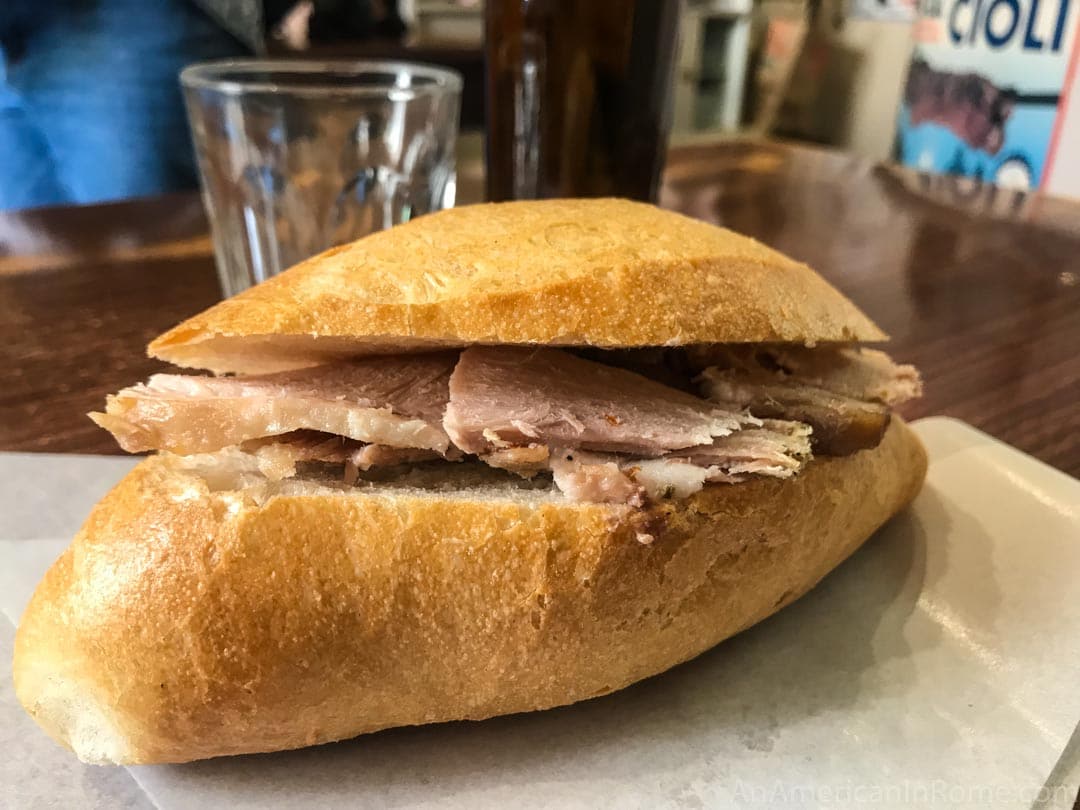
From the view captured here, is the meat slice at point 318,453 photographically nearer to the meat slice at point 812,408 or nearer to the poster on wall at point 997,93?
the meat slice at point 812,408

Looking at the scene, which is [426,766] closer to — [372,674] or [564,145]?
[372,674]

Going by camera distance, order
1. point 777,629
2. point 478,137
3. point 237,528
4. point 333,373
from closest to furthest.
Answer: point 237,528, point 333,373, point 777,629, point 478,137

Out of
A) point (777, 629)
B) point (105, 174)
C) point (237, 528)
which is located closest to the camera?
point (237, 528)

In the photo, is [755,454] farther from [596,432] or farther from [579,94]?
[579,94]

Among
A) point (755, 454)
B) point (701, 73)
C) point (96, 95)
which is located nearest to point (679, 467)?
point (755, 454)

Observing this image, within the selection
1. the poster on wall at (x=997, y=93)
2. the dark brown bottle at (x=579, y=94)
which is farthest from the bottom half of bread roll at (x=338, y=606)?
the poster on wall at (x=997, y=93)

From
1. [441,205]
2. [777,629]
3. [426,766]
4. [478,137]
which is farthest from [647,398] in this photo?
[478,137]

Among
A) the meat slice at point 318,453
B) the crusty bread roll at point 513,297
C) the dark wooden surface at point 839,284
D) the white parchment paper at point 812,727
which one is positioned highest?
the crusty bread roll at point 513,297
